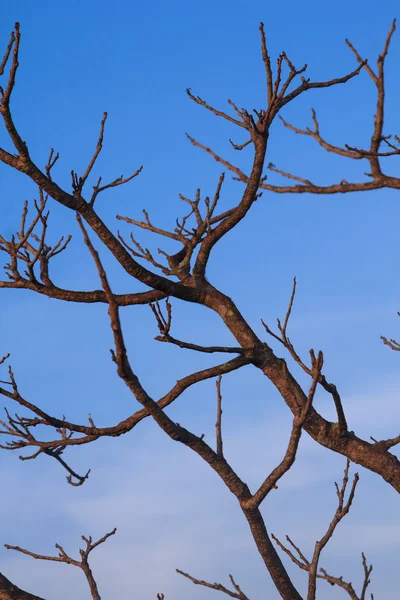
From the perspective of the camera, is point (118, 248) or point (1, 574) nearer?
point (1, 574)

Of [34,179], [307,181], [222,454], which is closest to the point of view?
[307,181]

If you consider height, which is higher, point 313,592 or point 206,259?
point 206,259

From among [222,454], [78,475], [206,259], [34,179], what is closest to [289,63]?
[206,259]

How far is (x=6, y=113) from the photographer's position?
6.00 metres

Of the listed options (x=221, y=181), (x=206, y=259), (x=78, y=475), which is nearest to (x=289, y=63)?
(x=221, y=181)

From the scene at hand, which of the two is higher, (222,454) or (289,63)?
(289,63)

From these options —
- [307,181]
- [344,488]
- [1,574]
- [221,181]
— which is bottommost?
[1,574]

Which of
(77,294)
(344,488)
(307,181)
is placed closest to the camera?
(307,181)

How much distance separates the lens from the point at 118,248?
21.6 feet

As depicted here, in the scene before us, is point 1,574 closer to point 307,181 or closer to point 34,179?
point 34,179

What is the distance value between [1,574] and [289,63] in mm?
4682

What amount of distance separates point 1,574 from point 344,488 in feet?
8.87

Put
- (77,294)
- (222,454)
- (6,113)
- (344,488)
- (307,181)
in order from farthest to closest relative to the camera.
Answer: (77,294) < (6,113) < (222,454) < (344,488) < (307,181)

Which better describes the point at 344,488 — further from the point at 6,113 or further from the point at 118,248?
the point at 6,113
